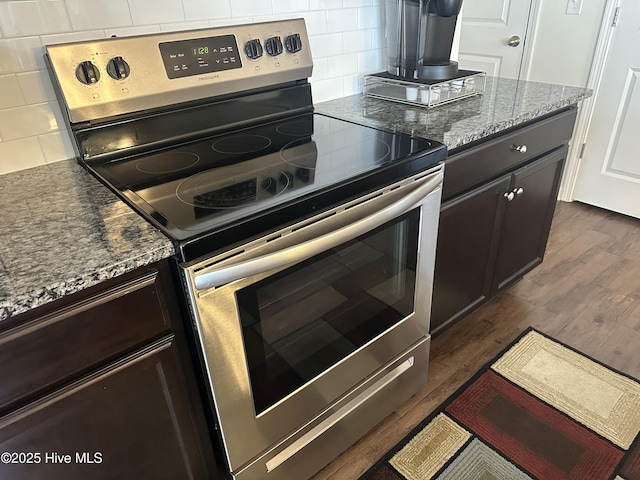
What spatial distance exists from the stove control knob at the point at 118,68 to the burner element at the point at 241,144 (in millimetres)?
285

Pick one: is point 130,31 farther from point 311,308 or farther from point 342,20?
point 311,308

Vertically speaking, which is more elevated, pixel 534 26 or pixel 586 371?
pixel 534 26

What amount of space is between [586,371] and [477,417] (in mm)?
508

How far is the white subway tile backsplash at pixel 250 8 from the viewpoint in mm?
1425

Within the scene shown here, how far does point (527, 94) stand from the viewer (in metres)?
1.76

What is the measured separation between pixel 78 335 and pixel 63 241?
0.18 meters

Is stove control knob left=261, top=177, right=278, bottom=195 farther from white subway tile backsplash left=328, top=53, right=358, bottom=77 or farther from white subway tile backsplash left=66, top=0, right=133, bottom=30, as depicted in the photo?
white subway tile backsplash left=328, top=53, right=358, bottom=77

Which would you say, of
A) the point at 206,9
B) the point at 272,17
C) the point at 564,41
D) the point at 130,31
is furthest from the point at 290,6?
the point at 564,41

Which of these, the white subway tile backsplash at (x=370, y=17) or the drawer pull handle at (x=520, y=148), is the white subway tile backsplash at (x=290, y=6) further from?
the drawer pull handle at (x=520, y=148)

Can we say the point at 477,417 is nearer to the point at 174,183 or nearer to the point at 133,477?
the point at 133,477

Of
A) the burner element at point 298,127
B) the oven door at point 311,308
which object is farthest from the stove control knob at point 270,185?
the burner element at point 298,127

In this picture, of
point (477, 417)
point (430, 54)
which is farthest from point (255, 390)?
point (430, 54)

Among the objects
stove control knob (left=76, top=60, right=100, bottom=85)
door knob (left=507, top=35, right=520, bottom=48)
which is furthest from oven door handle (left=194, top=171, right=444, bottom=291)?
door knob (left=507, top=35, right=520, bottom=48)

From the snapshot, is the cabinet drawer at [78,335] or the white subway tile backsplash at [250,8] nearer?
the cabinet drawer at [78,335]
